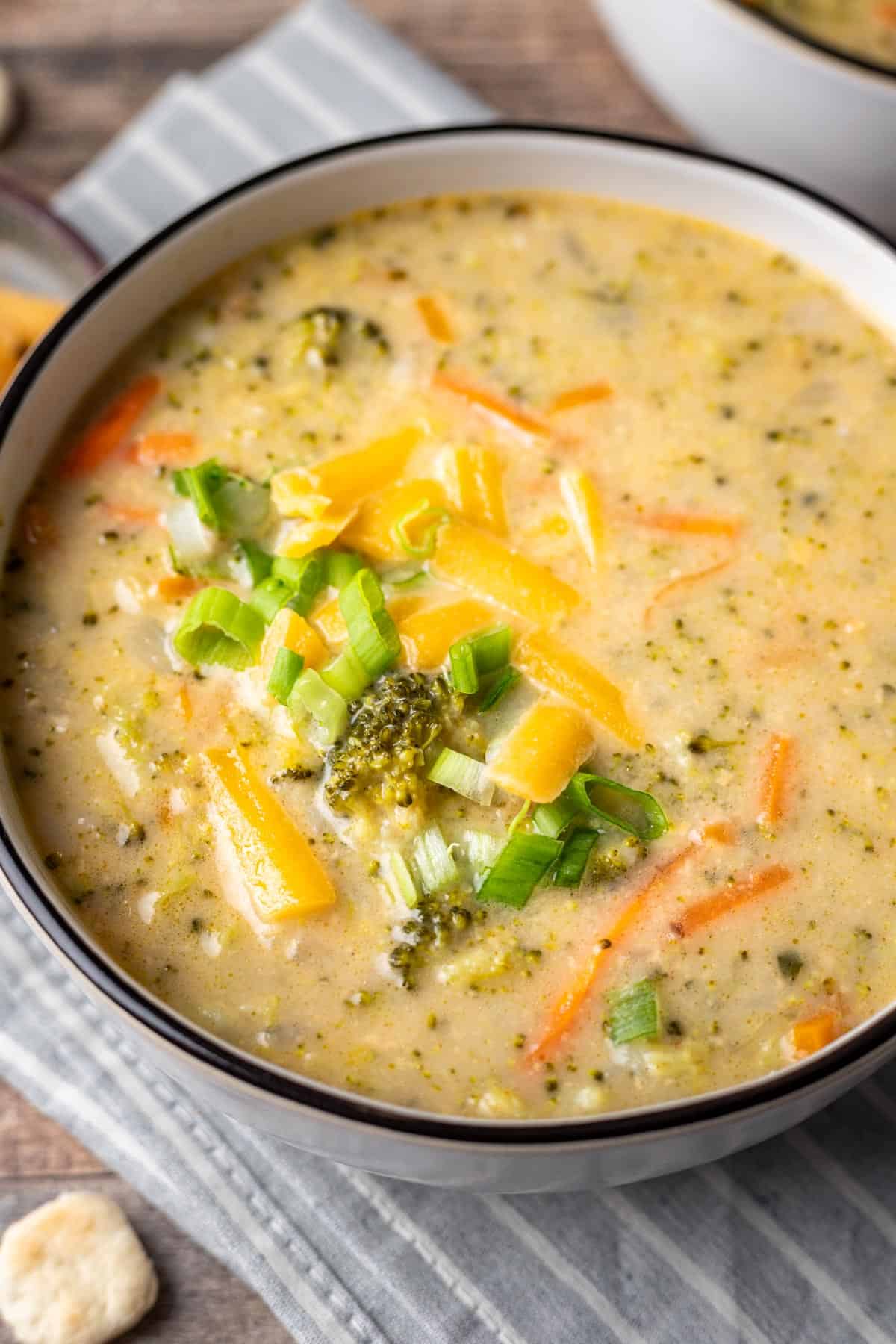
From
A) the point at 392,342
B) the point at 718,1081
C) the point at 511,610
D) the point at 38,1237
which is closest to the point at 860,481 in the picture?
the point at 511,610

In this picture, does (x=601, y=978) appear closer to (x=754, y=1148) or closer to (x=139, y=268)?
(x=754, y=1148)

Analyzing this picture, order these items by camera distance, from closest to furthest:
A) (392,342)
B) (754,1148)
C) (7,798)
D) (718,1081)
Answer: (718,1081), (7,798), (754,1148), (392,342)

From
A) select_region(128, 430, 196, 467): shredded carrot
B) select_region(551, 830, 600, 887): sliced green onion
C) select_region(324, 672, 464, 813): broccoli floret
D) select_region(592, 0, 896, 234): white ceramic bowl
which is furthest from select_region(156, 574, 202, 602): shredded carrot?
select_region(592, 0, 896, 234): white ceramic bowl

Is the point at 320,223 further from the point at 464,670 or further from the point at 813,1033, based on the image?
the point at 813,1033

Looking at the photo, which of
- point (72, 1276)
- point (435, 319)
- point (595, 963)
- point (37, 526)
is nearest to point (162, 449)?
point (37, 526)

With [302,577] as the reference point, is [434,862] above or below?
below

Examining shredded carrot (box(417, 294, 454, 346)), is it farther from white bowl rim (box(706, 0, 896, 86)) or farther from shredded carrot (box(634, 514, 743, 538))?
white bowl rim (box(706, 0, 896, 86))
